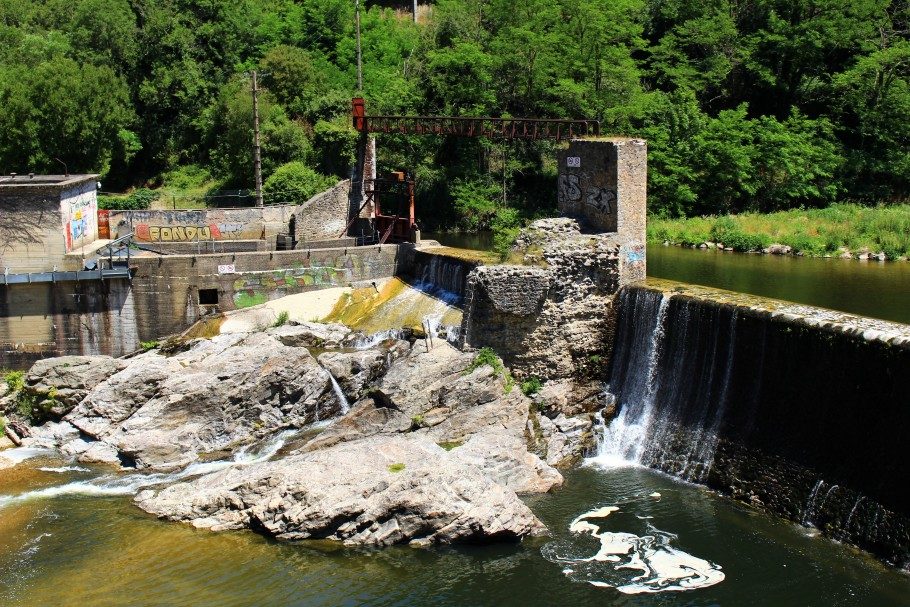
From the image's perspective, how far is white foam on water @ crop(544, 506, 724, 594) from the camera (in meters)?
17.7

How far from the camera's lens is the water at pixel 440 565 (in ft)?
57.0

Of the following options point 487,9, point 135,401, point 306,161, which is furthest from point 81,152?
point 135,401

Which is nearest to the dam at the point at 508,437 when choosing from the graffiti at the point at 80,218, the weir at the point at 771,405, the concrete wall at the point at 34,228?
the weir at the point at 771,405

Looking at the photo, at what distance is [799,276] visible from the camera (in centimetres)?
3659

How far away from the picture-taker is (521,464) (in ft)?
71.6

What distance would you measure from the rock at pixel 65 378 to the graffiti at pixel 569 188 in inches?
509

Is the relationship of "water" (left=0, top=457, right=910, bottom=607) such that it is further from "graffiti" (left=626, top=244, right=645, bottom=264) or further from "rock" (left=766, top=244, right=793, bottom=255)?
"rock" (left=766, top=244, right=793, bottom=255)

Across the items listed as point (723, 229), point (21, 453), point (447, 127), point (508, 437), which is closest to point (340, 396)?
point (508, 437)

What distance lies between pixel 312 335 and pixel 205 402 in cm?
470

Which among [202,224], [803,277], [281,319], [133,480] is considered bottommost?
[133,480]

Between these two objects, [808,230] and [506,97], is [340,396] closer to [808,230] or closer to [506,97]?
[808,230]

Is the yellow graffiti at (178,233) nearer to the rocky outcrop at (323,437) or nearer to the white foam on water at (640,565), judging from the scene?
the rocky outcrop at (323,437)

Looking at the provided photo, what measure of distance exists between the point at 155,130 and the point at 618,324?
113 ft

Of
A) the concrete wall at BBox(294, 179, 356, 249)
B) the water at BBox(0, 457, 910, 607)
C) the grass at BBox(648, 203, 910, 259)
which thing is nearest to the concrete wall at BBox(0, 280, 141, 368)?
the water at BBox(0, 457, 910, 607)
